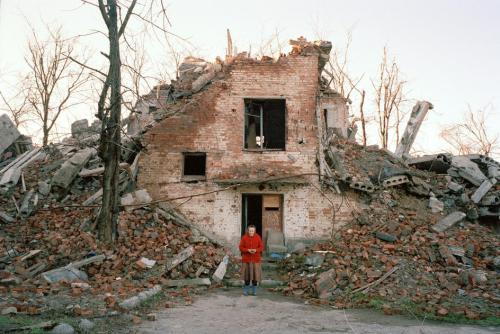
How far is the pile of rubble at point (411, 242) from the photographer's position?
309 inches

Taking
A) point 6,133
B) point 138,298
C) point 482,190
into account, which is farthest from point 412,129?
point 6,133

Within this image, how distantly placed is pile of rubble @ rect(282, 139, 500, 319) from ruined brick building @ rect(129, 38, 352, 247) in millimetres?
1013

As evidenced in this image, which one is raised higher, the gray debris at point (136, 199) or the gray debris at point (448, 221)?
the gray debris at point (136, 199)

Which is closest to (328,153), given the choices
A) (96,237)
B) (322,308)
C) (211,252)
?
(211,252)

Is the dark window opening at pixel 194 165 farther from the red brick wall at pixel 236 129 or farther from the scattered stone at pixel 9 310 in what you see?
the scattered stone at pixel 9 310

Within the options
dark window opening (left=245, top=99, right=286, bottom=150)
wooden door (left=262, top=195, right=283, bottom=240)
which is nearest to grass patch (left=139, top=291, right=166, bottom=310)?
wooden door (left=262, top=195, right=283, bottom=240)

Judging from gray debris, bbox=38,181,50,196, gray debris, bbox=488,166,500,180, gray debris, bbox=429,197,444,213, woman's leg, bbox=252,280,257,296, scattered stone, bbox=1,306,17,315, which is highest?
Answer: gray debris, bbox=488,166,500,180

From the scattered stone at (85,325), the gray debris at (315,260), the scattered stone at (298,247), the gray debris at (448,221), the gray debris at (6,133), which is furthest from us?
the gray debris at (6,133)

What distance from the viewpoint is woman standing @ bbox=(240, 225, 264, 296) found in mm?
8648

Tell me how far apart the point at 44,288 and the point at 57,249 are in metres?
2.29

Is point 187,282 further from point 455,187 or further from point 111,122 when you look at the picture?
point 455,187

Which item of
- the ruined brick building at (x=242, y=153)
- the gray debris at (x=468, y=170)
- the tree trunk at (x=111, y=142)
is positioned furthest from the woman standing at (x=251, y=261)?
the gray debris at (x=468, y=170)

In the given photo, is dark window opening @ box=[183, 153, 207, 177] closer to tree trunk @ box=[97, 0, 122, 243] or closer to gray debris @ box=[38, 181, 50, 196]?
tree trunk @ box=[97, 0, 122, 243]

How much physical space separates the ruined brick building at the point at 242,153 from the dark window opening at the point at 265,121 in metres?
0.32
